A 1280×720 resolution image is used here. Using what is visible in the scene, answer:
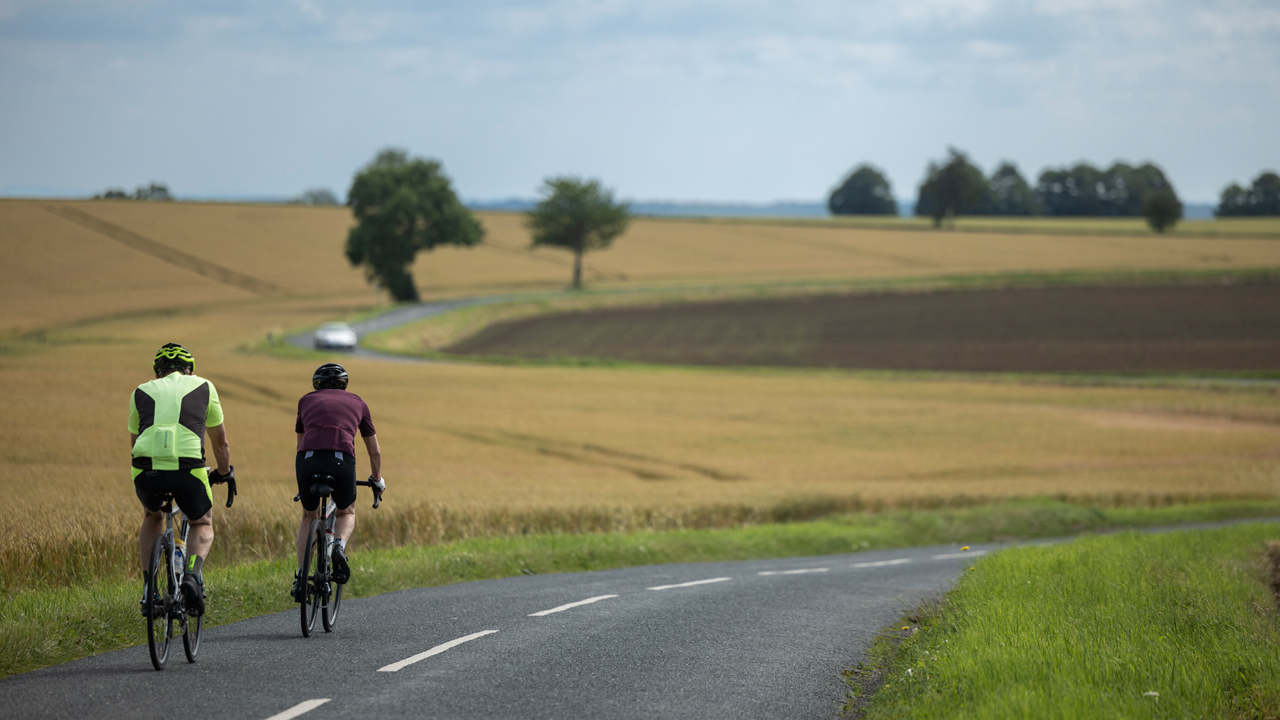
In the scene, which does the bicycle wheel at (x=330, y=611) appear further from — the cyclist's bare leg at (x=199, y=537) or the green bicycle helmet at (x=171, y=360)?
the green bicycle helmet at (x=171, y=360)

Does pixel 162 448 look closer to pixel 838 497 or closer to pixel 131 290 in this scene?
pixel 838 497

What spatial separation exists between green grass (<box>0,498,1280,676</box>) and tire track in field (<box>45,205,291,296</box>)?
74145 mm

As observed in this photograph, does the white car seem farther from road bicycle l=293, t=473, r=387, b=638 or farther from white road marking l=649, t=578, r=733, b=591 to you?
road bicycle l=293, t=473, r=387, b=638

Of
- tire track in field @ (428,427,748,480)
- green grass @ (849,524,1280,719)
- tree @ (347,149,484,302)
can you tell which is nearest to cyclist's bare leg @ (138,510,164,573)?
green grass @ (849,524,1280,719)

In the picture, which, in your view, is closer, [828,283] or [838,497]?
[838,497]

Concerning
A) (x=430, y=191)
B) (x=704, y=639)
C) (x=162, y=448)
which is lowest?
(x=704, y=639)

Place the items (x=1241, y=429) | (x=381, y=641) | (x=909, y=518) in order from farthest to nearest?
→ (x=1241, y=429) < (x=909, y=518) < (x=381, y=641)

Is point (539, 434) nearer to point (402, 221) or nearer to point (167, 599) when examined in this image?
point (167, 599)

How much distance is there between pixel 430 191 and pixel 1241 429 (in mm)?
65835

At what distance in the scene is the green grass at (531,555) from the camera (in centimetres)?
902

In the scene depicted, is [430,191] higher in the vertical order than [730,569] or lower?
higher

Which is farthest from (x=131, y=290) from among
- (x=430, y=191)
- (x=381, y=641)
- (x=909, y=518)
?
(x=381, y=641)

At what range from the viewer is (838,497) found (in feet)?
82.6

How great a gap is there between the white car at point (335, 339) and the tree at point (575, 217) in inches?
1835
